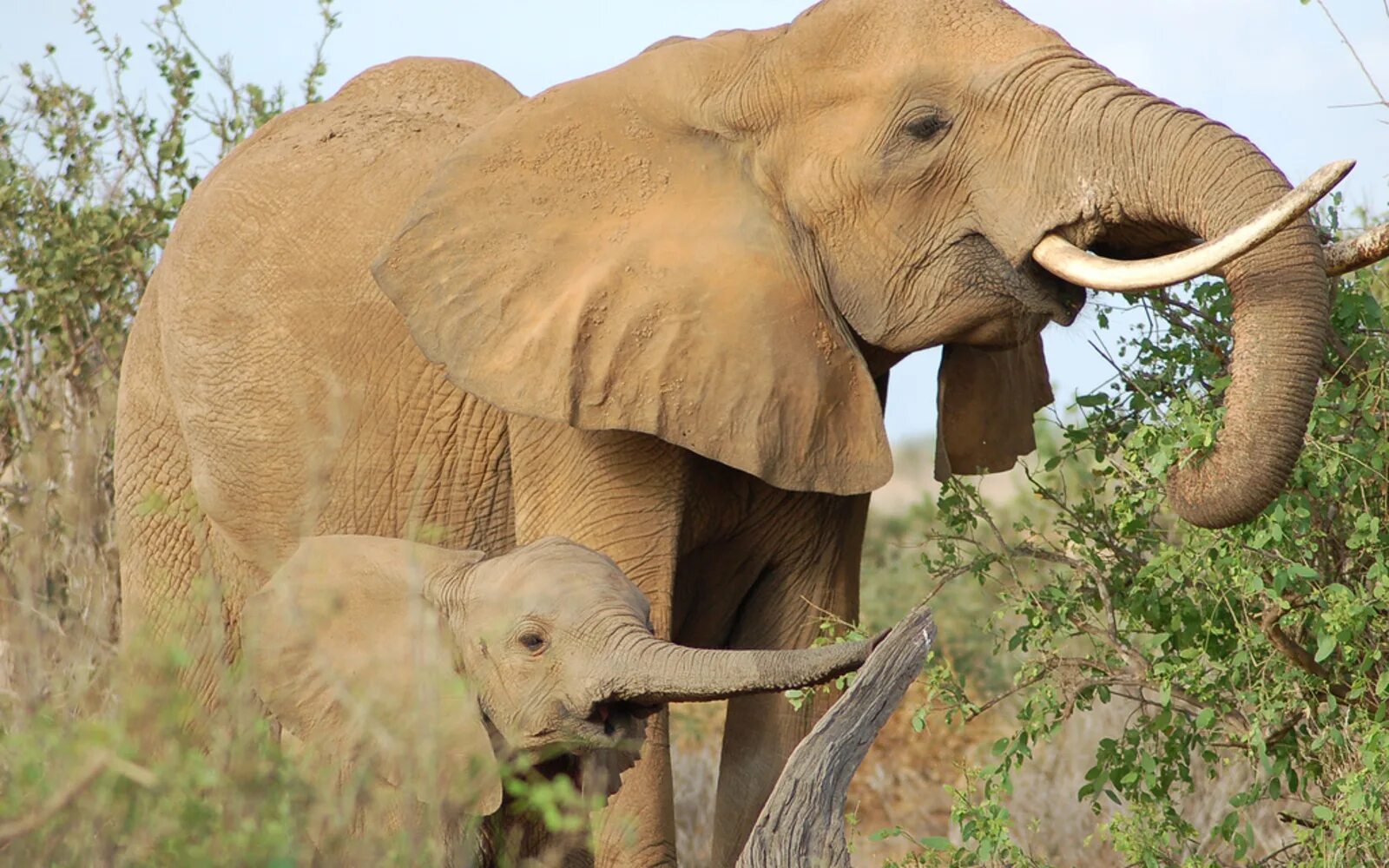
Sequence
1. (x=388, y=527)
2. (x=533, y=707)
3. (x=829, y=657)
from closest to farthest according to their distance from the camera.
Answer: (x=829, y=657) → (x=533, y=707) → (x=388, y=527)

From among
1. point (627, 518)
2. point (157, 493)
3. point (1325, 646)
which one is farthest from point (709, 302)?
point (157, 493)

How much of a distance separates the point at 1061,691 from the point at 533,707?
136 cm

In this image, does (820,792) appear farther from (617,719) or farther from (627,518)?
(627,518)

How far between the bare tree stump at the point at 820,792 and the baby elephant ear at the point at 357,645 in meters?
0.61

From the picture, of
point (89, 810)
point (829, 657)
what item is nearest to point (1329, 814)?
point (829, 657)

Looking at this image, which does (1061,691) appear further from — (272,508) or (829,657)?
(272,508)

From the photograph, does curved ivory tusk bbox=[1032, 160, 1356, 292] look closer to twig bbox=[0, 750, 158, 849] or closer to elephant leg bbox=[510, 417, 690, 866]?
elephant leg bbox=[510, 417, 690, 866]

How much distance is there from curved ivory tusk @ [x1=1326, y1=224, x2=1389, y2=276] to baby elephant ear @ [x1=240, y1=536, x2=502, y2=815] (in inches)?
67.5

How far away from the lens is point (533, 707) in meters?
4.35

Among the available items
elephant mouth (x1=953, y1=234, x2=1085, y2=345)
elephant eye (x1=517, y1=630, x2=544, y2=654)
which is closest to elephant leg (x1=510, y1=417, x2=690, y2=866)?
elephant eye (x1=517, y1=630, x2=544, y2=654)

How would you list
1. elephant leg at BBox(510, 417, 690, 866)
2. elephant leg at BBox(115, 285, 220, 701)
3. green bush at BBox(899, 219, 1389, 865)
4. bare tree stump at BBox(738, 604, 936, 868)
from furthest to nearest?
elephant leg at BBox(115, 285, 220, 701), elephant leg at BBox(510, 417, 690, 866), green bush at BBox(899, 219, 1389, 865), bare tree stump at BBox(738, 604, 936, 868)

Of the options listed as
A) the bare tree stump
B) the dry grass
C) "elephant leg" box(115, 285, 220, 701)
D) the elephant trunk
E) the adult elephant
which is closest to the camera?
the dry grass

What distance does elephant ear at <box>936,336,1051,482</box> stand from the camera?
5.33 meters

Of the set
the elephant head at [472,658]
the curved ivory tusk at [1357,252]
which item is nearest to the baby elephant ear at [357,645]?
the elephant head at [472,658]
